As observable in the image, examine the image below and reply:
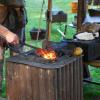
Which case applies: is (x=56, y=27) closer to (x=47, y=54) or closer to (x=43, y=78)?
(x=47, y=54)

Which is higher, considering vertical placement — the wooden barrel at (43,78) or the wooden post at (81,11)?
the wooden post at (81,11)

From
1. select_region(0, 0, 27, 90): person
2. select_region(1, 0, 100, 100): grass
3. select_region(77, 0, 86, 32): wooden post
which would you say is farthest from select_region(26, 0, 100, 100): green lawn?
select_region(0, 0, 27, 90): person

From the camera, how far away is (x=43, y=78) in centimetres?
328

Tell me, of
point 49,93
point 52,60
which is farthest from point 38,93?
point 52,60

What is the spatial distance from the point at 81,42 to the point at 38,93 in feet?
4.05

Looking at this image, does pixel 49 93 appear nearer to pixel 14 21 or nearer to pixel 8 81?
pixel 8 81

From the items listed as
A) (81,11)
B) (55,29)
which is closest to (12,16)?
(81,11)

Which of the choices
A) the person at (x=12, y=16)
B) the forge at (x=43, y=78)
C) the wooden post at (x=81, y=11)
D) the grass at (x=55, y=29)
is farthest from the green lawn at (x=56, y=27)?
the forge at (x=43, y=78)

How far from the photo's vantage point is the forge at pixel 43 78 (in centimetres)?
327

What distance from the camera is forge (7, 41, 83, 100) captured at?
10.7ft

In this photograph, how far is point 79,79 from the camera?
11.9ft

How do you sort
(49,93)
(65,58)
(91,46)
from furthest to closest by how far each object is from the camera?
(91,46) → (65,58) → (49,93)

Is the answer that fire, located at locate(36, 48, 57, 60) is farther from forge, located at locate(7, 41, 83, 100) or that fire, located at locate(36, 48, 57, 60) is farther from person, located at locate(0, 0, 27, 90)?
person, located at locate(0, 0, 27, 90)

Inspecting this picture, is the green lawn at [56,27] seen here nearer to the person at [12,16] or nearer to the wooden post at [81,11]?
the wooden post at [81,11]
